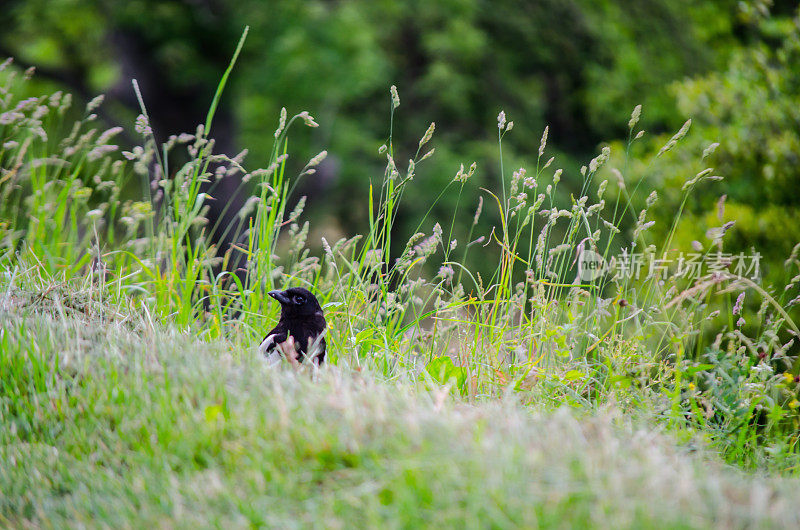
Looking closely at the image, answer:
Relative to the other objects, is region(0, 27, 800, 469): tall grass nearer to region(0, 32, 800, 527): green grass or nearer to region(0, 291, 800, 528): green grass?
region(0, 32, 800, 527): green grass

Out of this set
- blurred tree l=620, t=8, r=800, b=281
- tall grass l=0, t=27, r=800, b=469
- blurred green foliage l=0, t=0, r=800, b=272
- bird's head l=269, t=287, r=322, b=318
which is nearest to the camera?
tall grass l=0, t=27, r=800, b=469

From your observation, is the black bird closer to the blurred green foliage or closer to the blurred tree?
the blurred tree

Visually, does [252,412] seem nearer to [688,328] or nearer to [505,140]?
[688,328]

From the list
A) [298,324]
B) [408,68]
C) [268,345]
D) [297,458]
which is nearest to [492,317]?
[298,324]

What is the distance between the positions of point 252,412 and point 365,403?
1.17ft

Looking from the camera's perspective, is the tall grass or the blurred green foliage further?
the blurred green foliage

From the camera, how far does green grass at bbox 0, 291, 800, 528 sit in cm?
183

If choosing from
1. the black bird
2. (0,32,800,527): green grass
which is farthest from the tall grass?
the black bird

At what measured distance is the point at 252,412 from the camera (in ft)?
7.49

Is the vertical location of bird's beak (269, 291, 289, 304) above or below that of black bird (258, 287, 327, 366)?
above

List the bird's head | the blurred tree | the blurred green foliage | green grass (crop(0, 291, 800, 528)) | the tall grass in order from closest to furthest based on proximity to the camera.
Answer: green grass (crop(0, 291, 800, 528))
the tall grass
the bird's head
the blurred tree
the blurred green foliage

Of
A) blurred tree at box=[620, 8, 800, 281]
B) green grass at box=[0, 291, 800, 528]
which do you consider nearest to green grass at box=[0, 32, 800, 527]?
green grass at box=[0, 291, 800, 528]

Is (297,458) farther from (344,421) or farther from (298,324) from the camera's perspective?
(298,324)

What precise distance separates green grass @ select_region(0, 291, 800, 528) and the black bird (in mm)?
454
